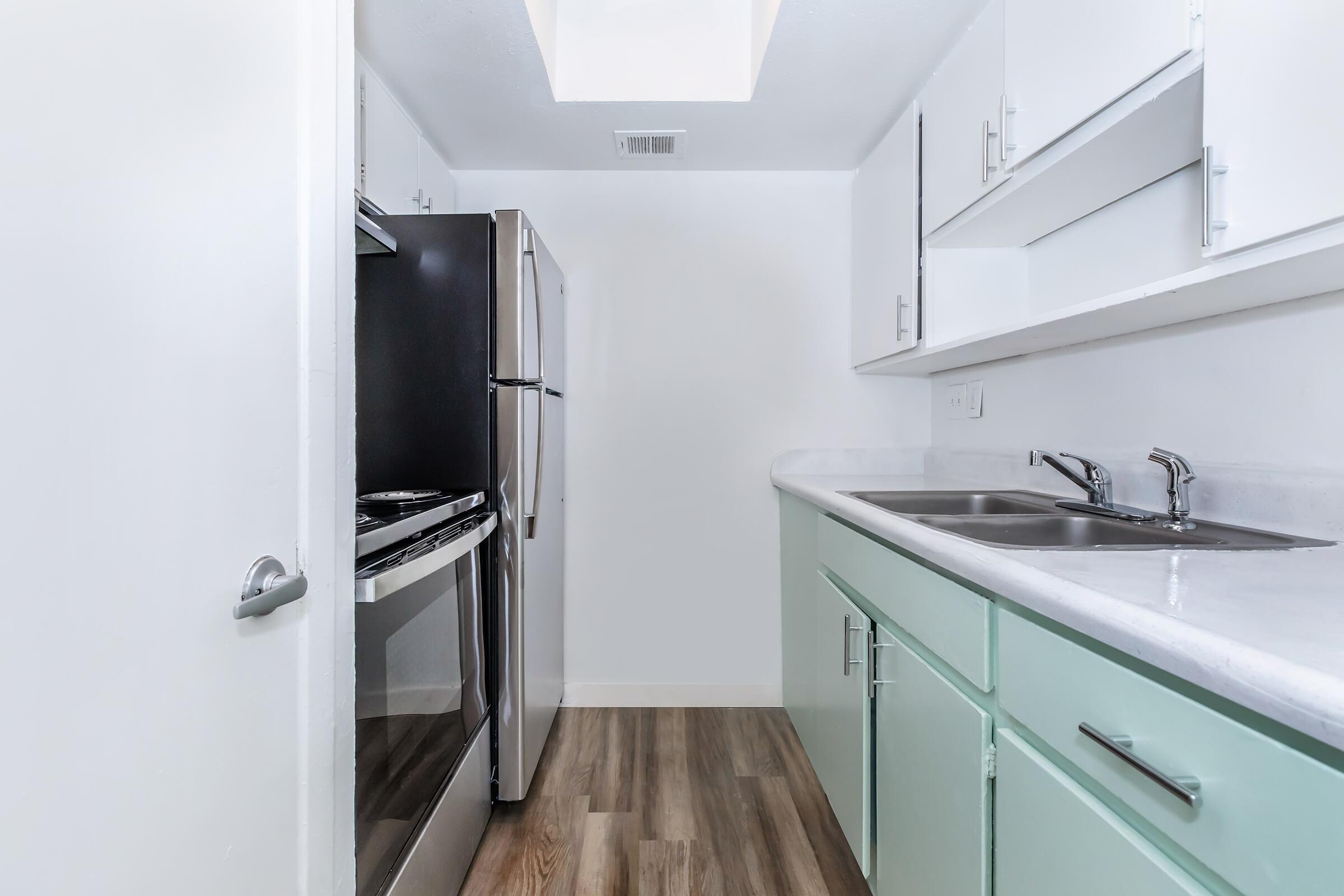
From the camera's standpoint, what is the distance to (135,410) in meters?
0.53

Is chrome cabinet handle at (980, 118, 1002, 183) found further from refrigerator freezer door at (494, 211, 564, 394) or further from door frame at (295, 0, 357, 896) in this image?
door frame at (295, 0, 357, 896)

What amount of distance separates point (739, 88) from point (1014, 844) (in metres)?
2.07

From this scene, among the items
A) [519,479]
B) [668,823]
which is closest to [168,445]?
[519,479]

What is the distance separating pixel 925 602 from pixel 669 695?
1642 mm

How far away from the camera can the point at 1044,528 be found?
4.54ft

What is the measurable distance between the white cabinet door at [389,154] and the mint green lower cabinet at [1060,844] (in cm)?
191

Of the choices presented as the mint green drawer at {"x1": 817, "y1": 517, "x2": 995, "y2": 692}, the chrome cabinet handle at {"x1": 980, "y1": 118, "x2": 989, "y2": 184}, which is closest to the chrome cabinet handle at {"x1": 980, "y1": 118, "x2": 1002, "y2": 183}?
the chrome cabinet handle at {"x1": 980, "y1": 118, "x2": 989, "y2": 184}

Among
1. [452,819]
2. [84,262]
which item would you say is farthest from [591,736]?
[84,262]

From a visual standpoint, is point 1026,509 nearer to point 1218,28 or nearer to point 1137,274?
point 1137,274

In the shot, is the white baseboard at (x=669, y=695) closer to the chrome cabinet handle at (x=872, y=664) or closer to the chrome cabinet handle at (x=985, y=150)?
the chrome cabinet handle at (x=872, y=664)

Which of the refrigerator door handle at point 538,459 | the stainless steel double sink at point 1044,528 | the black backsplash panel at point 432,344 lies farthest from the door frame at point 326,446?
the stainless steel double sink at point 1044,528

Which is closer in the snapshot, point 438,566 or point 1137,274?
point 438,566

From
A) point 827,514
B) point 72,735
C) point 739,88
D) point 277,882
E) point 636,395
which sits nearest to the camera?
point 72,735

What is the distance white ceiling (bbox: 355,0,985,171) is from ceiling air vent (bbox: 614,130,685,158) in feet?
0.10
